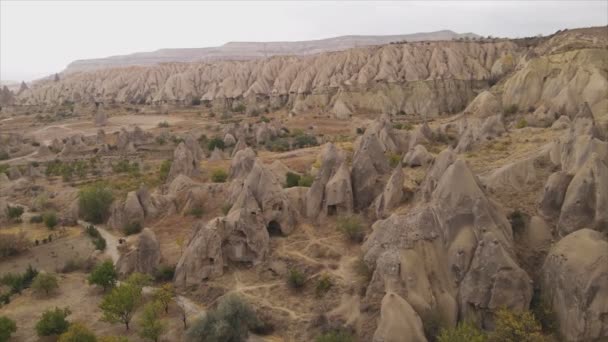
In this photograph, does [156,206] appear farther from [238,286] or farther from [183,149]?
[238,286]

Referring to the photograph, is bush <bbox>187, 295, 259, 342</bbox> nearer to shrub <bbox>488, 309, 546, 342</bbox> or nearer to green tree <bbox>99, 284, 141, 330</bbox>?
green tree <bbox>99, 284, 141, 330</bbox>

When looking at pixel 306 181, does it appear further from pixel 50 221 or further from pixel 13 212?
pixel 13 212


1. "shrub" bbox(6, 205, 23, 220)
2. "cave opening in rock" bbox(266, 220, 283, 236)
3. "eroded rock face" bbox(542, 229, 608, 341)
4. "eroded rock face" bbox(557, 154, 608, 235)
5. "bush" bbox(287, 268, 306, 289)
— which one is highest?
"eroded rock face" bbox(557, 154, 608, 235)

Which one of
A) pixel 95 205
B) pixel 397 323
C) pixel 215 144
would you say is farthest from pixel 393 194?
pixel 215 144

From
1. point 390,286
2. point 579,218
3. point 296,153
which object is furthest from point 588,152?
point 296,153

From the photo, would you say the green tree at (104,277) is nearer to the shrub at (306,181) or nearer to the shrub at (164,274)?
the shrub at (164,274)

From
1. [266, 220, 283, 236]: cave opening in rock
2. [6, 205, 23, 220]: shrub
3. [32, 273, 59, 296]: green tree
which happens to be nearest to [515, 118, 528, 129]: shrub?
[266, 220, 283, 236]: cave opening in rock

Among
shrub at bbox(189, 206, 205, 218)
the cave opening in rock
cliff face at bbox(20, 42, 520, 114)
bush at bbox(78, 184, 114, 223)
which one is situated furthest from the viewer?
cliff face at bbox(20, 42, 520, 114)
